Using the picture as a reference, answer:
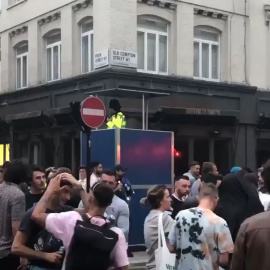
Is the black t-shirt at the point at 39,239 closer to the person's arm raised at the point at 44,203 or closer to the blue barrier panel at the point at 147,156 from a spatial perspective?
the person's arm raised at the point at 44,203

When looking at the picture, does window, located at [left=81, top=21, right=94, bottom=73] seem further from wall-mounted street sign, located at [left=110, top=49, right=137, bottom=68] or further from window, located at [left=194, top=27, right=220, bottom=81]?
window, located at [left=194, top=27, right=220, bottom=81]

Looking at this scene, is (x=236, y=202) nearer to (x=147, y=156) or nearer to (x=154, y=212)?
(x=154, y=212)

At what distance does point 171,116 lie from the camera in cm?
2016

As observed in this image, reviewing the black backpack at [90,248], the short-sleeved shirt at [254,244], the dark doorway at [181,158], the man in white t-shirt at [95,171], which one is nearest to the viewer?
the short-sleeved shirt at [254,244]

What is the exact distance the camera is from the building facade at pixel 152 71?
19375mm

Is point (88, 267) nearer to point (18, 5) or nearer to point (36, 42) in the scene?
point (36, 42)

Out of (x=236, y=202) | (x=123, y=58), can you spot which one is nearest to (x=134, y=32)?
(x=123, y=58)

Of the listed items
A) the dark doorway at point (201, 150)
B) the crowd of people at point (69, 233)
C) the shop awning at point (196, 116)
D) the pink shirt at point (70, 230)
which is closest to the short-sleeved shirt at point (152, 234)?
the crowd of people at point (69, 233)

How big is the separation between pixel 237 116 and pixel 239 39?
8.75 feet

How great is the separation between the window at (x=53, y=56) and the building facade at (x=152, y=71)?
36mm

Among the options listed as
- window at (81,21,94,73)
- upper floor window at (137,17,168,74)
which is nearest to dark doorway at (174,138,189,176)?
upper floor window at (137,17,168,74)

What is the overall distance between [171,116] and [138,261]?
838cm

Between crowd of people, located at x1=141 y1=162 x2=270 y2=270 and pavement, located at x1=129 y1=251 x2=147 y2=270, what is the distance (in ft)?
10.5

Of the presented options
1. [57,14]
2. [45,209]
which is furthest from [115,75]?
[45,209]
